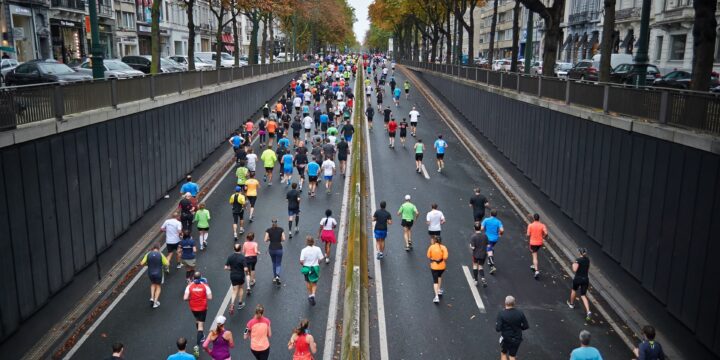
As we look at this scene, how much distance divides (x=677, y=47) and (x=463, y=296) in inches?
1609

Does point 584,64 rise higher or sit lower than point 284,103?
higher

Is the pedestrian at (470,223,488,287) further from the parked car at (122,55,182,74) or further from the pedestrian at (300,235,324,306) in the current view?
the parked car at (122,55,182,74)

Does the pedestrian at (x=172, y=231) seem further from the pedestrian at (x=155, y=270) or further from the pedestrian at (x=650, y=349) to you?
the pedestrian at (x=650, y=349)

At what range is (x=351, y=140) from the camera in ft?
100

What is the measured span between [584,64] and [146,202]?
29983 millimetres

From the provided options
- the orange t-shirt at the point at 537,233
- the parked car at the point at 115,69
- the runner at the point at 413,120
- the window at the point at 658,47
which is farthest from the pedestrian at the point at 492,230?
the window at the point at 658,47

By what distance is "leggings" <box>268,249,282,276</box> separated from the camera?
14.9m

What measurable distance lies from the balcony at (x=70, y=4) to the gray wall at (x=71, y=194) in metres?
31.5

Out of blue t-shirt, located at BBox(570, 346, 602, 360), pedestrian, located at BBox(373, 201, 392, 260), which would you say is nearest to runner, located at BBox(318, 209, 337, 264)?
pedestrian, located at BBox(373, 201, 392, 260)

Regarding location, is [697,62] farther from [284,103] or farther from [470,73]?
[284,103]

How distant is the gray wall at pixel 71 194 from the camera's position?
1141 centimetres

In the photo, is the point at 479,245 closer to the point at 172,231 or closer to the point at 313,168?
the point at 172,231

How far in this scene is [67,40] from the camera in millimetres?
51031

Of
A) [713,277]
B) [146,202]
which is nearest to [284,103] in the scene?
[146,202]
